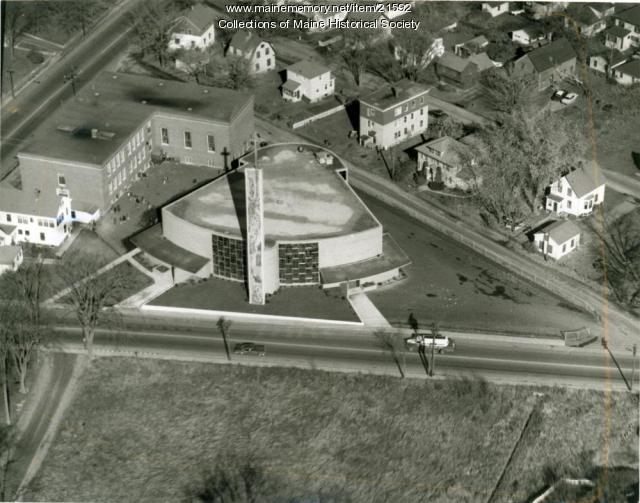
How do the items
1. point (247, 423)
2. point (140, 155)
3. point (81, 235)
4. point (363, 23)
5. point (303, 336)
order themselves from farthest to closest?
1. point (363, 23)
2. point (140, 155)
3. point (81, 235)
4. point (303, 336)
5. point (247, 423)

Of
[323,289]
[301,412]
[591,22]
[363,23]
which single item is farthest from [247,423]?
[591,22]

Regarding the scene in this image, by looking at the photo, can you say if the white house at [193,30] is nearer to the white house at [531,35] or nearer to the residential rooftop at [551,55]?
the white house at [531,35]

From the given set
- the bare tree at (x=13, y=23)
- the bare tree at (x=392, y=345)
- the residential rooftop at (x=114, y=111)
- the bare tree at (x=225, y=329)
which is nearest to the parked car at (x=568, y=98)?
the residential rooftop at (x=114, y=111)

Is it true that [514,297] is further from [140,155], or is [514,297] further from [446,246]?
[140,155]

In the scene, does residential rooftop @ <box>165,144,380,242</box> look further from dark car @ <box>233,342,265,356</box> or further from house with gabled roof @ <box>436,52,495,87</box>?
house with gabled roof @ <box>436,52,495,87</box>

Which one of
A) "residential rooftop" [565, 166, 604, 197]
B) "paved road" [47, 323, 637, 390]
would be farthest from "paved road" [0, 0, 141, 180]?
"residential rooftop" [565, 166, 604, 197]

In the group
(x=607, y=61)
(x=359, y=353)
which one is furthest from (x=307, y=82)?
(x=359, y=353)
